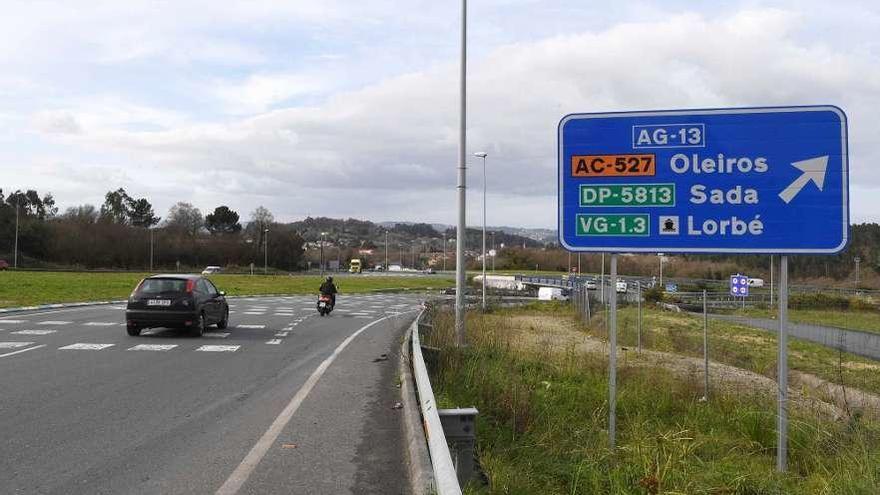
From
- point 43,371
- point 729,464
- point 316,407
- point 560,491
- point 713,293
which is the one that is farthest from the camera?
point 713,293

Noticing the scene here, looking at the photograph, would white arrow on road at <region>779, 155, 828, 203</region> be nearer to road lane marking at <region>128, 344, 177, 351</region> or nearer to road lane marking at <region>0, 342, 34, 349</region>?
road lane marking at <region>128, 344, 177, 351</region>

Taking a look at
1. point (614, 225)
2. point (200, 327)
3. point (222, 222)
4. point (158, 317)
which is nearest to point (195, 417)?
point (614, 225)

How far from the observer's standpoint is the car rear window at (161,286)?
17.5 metres

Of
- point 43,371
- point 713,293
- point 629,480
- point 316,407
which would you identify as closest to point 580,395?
point 316,407

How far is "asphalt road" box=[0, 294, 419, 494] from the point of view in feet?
19.2

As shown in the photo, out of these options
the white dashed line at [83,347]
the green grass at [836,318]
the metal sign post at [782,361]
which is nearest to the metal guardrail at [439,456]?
the metal sign post at [782,361]

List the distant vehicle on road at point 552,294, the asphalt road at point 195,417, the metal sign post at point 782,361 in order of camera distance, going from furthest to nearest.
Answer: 1. the distant vehicle on road at point 552,294
2. the metal sign post at point 782,361
3. the asphalt road at point 195,417

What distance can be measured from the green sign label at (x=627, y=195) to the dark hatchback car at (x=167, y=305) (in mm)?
12524

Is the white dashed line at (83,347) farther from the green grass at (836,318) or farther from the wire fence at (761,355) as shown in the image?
the green grass at (836,318)

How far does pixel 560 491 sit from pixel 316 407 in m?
3.92

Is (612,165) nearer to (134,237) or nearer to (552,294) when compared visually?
(552,294)

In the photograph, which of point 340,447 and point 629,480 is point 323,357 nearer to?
point 340,447

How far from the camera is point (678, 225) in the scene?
23.2 ft

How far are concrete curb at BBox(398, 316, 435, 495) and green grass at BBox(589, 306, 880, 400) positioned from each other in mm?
10273
